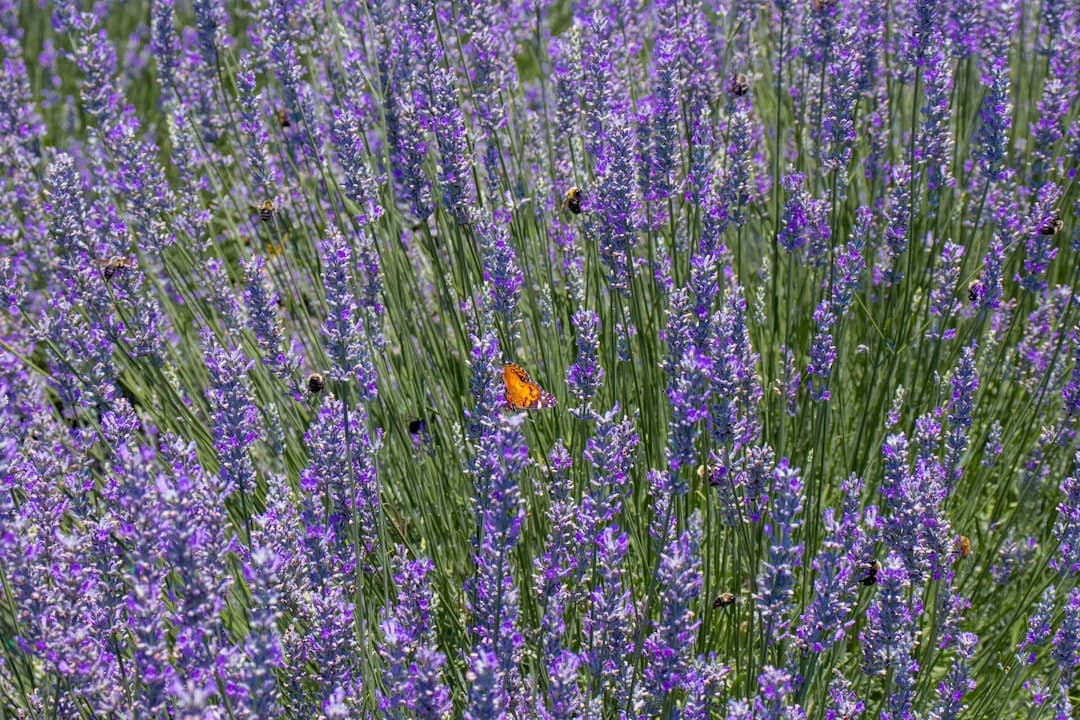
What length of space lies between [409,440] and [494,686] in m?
1.58

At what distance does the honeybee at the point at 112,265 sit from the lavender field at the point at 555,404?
0.04 ft

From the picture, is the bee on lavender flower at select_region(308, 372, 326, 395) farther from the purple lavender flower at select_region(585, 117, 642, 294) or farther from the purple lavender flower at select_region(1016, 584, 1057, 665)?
the purple lavender flower at select_region(1016, 584, 1057, 665)

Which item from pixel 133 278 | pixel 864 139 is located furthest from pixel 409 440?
pixel 864 139

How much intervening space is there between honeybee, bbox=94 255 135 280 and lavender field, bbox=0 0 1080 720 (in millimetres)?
12

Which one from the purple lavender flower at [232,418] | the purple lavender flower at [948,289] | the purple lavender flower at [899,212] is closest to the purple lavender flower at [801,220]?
the purple lavender flower at [899,212]

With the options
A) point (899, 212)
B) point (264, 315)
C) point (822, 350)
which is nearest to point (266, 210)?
point (264, 315)

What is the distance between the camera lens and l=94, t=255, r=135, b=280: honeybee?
2.82 meters

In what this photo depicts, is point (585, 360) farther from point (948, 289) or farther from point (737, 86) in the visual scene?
point (737, 86)

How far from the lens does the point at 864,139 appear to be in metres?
4.28

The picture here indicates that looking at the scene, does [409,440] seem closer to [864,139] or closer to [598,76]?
[598,76]

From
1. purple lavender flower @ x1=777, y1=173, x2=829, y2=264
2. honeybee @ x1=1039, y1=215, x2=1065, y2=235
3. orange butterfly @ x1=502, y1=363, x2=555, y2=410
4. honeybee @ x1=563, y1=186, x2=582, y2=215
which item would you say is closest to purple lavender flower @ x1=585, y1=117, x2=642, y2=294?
honeybee @ x1=563, y1=186, x2=582, y2=215

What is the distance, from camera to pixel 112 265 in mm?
2822

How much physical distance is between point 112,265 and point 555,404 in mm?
1117

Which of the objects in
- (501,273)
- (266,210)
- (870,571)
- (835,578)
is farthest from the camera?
(266,210)
